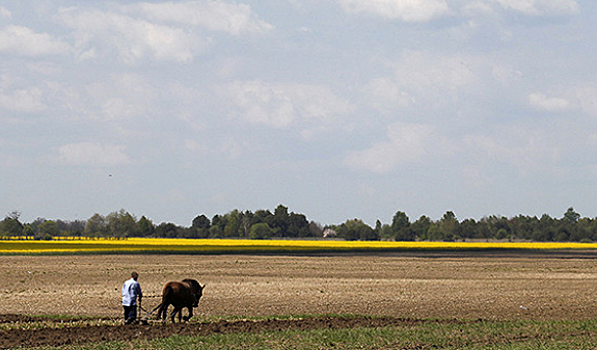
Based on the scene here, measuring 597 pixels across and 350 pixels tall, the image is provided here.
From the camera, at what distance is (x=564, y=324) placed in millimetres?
31812

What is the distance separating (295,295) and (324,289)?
4.32 meters

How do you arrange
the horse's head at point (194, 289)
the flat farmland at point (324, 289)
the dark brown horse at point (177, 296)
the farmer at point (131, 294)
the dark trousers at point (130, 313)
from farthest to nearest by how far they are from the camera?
1. the flat farmland at point (324, 289)
2. the horse's head at point (194, 289)
3. the dark brown horse at point (177, 296)
4. the dark trousers at point (130, 313)
5. the farmer at point (131, 294)

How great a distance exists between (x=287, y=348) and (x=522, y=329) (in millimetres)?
9373

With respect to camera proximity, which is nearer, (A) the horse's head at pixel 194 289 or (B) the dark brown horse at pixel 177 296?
(B) the dark brown horse at pixel 177 296

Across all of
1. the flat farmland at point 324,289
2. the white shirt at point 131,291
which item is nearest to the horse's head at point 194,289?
the flat farmland at point 324,289

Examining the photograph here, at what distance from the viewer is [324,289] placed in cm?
4694

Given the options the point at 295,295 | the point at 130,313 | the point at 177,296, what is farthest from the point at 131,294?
the point at 295,295

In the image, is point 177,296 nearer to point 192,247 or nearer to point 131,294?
point 131,294

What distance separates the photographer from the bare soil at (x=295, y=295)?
30202 millimetres

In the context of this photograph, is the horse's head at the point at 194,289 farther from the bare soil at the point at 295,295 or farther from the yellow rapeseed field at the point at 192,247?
the yellow rapeseed field at the point at 192,247

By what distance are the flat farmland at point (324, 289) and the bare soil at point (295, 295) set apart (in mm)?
50

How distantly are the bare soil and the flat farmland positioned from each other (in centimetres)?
5

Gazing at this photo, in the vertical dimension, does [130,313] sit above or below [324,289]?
below

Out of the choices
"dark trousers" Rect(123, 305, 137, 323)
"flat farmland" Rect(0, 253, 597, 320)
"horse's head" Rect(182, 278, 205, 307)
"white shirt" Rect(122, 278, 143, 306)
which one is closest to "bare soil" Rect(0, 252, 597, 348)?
"flat farmland" Rect(0, 253, 597, 320)
